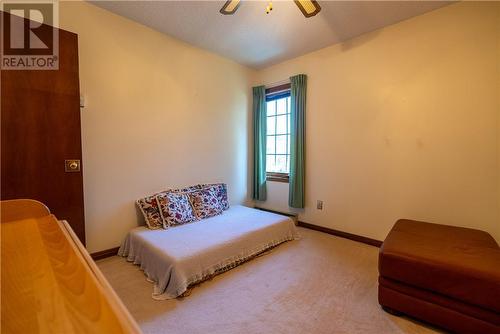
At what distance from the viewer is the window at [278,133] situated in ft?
12.1

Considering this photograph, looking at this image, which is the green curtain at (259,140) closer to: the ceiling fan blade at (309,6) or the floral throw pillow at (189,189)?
the floral throw pillow at (189,189)

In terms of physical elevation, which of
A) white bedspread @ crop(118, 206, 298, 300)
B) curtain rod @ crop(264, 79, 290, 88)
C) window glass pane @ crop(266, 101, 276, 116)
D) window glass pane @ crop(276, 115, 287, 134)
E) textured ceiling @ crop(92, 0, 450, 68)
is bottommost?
white bedspread @ crop(118, 206, 298, 300)

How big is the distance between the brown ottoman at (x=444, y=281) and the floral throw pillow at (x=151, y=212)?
85.1 inches

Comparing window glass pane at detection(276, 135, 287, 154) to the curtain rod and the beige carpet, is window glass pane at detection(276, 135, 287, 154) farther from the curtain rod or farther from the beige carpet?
the beige carpet

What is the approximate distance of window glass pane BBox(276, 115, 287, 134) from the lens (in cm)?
373

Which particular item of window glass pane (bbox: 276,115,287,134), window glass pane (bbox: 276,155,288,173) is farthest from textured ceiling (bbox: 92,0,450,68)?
window glass pane (bbox: 276,155,288,173)

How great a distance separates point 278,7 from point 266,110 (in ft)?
5.50

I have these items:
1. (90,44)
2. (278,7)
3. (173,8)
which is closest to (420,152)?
(278,7)

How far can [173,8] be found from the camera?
2348 millimetres

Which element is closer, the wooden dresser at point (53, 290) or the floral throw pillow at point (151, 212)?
the wooden dresser at point (53, 290)

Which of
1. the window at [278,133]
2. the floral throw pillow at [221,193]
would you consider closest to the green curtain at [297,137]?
the window at [278,133]

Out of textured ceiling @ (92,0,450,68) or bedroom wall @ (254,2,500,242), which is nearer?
bedroom wall @ (254,2,500,242)

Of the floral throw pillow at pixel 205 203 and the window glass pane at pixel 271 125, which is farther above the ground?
the window glass pane at pixel 271 125

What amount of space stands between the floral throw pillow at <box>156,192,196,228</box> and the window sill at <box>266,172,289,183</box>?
4.94 ft
